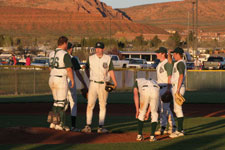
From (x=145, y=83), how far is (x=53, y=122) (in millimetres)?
2347

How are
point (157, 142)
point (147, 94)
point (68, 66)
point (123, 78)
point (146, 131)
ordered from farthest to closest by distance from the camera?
point (123, 78), point (146, 131), point (68, 66), point (157, 142), point (147, 94)

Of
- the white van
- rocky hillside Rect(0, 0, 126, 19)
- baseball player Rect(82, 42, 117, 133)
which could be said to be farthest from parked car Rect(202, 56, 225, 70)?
rocky hillside Rect(0, 0, 126, 19)

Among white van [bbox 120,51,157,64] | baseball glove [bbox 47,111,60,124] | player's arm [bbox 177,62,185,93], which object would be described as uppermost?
white van [bbox 120,51,157,64]

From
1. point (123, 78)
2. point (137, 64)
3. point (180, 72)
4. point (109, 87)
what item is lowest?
point (123, 78)

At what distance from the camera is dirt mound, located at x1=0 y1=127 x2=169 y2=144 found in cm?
970

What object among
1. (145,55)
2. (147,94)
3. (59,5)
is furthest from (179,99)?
(59,5)

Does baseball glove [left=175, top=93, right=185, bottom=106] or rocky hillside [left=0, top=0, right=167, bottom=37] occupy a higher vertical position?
rocky hillside [left=0, top=0, right=167, bottom=37]

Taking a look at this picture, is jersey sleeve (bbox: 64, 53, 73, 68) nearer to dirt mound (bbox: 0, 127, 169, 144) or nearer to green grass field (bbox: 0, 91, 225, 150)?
dirt mound (bbox: 0, 127, 169, 144)

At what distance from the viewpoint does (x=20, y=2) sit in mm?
182250

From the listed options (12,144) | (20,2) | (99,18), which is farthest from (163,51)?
(20,2)

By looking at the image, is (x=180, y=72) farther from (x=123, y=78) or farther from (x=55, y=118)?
(x=123, y=78)

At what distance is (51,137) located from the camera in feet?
33.1

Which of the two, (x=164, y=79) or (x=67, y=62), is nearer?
(x=67, y=62)

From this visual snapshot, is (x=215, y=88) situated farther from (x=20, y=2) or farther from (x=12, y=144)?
(x=20, y=2)
